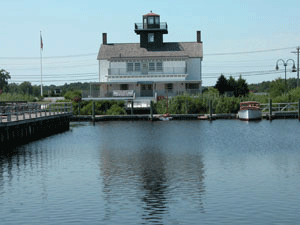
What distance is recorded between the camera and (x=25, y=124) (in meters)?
A: 44.1

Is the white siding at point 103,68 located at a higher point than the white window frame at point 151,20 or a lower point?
lower

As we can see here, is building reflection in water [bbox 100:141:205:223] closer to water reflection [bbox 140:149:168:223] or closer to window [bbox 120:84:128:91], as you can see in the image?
water reflection [bbox 140:149:168:223]

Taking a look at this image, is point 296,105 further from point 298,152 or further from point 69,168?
point 69,168

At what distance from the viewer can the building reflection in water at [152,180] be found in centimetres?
1872

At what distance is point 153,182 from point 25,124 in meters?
23.7

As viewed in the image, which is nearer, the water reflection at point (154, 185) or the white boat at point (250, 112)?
the water reflection at point (154, 185)

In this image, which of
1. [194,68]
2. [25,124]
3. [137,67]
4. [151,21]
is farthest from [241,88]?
[25,124]

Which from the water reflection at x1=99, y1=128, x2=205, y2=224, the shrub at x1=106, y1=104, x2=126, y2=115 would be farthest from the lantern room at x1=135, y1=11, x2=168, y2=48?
the water reflection at x1=99, y1=128, x2=205, y2=224

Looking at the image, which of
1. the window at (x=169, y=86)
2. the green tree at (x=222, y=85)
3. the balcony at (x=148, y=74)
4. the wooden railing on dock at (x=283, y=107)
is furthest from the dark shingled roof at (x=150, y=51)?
the wooden railing on dock at (x=283, y=107)

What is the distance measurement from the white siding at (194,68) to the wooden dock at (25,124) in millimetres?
31878

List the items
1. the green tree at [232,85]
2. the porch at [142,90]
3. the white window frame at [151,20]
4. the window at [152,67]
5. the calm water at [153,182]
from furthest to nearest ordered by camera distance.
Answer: the white window frame at [151,20] → the window at [152,67] → the green tree at [232,85] → the porch at [142,90] → the calm water at [153,182]

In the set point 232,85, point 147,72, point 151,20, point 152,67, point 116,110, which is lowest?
point 116,110

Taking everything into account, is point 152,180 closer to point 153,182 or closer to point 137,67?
point 153,182

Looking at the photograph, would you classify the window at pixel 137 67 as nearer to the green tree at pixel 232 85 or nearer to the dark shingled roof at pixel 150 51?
the dark shingled roof at pixel 150 51
